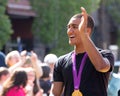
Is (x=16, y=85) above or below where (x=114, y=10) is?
above

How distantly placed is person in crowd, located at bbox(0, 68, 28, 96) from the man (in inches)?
99.8

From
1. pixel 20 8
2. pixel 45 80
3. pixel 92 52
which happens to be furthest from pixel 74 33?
pixel 20 8

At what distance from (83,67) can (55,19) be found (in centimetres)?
1831

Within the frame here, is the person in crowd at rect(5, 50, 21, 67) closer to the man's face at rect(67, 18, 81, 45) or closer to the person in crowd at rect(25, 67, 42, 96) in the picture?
the person in crowd at rect(25, 67, 42, 96)

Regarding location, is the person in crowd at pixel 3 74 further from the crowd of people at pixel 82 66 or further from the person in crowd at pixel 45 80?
the crowd of people at pixel 82 66

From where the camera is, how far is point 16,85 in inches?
340

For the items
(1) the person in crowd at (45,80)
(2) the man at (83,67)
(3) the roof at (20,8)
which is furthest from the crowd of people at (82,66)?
(3) the roof at (20,8)

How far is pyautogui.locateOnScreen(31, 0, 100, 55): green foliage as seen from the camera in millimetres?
23500

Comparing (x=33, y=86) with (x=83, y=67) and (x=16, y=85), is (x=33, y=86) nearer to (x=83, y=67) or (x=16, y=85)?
(x=16, y=85)

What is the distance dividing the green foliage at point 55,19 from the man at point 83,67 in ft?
55.1

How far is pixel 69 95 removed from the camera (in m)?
5.93

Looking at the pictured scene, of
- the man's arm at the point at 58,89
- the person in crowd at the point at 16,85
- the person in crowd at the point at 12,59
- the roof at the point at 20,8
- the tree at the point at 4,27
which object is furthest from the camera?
the roof at the point at 20,8

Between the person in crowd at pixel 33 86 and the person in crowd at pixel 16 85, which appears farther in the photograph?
the person in crowd at pixel 33 86

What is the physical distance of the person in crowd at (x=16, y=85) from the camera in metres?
8.51
